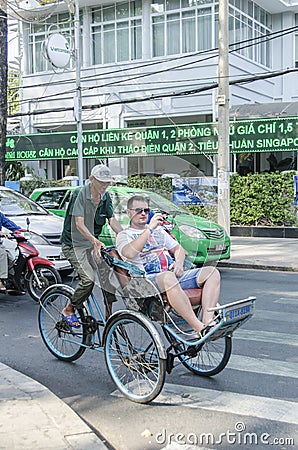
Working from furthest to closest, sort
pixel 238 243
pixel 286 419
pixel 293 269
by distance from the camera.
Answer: pixel 238 243, pixel 293 269, pixel 286 419

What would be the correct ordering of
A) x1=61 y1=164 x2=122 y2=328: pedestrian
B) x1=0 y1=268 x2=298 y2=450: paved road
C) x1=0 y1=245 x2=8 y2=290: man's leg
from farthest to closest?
1. x1=0 y1=245 x2=8 y2=290: man's leg
2. x1=61 y1=164 x2=122 y2=328: pedestrian
3. x1=0 y1=268 x2=298 y2=450: paved road

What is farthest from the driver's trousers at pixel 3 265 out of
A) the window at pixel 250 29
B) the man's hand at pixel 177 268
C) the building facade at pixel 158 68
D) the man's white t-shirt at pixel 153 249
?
the window at pixel 250 29

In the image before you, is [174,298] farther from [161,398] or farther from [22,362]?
[22,362]

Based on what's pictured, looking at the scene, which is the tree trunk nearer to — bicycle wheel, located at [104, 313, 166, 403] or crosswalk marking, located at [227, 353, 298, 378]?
crosswalk marking, located at [227, 353, 298, 378]

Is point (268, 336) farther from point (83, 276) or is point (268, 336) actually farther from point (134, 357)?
point (83, 276)

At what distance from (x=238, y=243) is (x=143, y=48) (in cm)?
1194

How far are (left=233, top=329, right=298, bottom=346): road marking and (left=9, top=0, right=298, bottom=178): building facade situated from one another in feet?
50.9

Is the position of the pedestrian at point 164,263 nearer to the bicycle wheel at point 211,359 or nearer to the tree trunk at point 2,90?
the bicycle wheel at point 211,359

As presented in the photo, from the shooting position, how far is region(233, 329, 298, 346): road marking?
21.3 feet

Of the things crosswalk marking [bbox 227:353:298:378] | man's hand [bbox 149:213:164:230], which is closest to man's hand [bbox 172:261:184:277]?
man's hand [bbox 149:213:164:230]

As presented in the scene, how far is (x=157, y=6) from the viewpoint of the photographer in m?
24.7

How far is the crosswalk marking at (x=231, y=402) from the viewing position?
176 inches

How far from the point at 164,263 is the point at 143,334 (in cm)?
63

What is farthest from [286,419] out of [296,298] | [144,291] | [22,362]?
[296,298]
